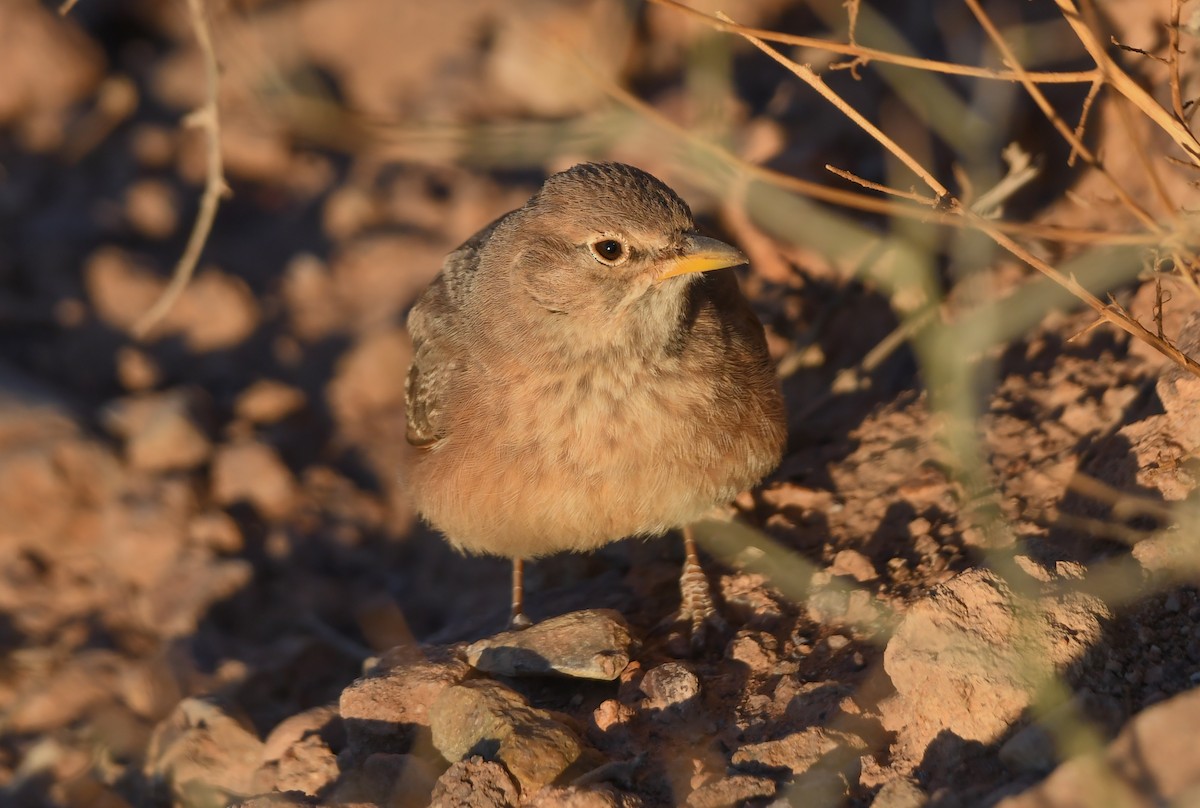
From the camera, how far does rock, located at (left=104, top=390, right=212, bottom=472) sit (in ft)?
23.4

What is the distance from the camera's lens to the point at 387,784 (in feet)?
13.7

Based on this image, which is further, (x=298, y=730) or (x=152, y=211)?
(x=152, y=211)

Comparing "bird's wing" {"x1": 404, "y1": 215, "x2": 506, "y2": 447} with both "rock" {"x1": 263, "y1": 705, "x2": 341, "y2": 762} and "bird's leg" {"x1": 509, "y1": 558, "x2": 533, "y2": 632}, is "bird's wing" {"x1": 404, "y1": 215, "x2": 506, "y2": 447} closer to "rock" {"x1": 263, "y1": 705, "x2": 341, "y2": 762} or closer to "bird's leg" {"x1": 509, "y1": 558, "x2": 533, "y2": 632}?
"bird's leg" {"x1": 509, "y1": 558, "x2": 533, "y2": 632}

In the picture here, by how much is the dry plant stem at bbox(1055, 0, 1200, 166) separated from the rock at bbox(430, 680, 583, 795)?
9.08 feet

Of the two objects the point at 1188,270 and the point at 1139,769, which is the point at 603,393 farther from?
the point at 1139,769

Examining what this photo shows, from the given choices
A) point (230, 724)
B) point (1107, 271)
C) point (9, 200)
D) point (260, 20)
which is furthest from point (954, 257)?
point (9, 200)

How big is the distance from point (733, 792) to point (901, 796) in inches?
21.9

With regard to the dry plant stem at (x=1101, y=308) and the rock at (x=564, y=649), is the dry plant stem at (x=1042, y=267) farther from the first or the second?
the rock at (x=564, y=649)

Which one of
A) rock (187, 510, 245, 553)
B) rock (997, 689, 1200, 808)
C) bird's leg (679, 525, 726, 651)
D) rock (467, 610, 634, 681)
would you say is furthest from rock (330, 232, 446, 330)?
rock (997, 689, 1200, 808)

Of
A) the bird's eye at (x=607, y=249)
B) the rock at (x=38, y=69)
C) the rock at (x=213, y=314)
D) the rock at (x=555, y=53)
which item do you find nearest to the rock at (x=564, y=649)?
the bird's eye at (x=607, y=249)

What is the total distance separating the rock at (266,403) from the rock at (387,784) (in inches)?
151

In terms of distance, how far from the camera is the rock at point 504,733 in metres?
3.87

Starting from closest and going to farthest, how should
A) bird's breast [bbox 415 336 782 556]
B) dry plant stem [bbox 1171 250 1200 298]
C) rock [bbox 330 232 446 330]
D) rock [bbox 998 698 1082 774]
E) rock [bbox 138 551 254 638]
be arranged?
rock [bbox 998 698 1082 774], dry plant stem [bbox 1171 250 1200 298], bird's breast [bbox 415 336 782 556], rock [bbox 138 551 254 638], rock [bbox 330 232 446 330]

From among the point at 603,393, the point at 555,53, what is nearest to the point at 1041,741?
the point at 603,393
